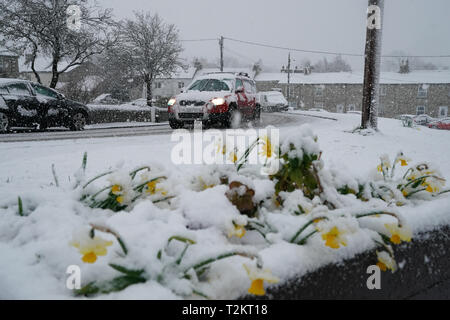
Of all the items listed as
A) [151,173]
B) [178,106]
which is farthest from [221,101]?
[151,173]

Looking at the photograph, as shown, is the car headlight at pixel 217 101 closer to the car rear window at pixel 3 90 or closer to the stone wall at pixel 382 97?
the car rear window at pixel 3 90

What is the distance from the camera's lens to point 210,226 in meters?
1.49

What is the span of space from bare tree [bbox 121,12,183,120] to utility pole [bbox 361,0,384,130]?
27.9m

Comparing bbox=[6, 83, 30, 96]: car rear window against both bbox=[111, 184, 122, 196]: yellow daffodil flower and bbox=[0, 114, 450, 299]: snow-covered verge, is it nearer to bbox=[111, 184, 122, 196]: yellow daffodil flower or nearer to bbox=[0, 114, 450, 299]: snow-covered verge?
bbox=[0, 114, 450, 299]: snow-covered verge

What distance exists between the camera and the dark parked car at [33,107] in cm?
971

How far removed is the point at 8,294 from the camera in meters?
1.00

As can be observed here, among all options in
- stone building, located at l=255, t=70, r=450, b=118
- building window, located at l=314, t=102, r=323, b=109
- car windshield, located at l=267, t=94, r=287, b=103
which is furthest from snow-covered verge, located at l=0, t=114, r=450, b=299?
building window, located at l=314, t=102, r=323, b=109

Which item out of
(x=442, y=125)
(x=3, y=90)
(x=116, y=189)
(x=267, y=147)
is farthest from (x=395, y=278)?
(x=442, y=125)

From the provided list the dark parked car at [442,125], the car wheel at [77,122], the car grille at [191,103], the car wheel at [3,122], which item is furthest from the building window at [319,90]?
the car wheel at [3,122]

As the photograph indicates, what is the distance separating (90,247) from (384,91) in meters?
52.8

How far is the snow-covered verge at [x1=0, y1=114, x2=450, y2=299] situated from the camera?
3.58ft

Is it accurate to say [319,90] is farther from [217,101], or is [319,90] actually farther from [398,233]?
[398,233]
